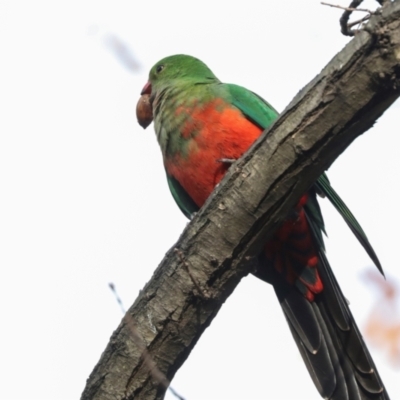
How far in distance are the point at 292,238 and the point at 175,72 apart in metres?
1.90

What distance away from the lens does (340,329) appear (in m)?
3.89

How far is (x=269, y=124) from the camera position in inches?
156

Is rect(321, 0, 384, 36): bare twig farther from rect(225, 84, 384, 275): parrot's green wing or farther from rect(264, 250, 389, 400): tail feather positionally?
rect(264, 250, 389, 400): tail feather

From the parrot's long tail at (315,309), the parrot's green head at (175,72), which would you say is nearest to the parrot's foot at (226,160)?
the parrot's long tail at (315,309)

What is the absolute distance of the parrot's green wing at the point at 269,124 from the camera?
3.92m

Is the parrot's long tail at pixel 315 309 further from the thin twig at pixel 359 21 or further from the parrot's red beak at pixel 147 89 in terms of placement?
the parrot's red beak at pixel 147 89

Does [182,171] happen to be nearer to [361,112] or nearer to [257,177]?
[257,177]

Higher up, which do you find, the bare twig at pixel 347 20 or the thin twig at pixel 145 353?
the bare twig at pixel 347 20

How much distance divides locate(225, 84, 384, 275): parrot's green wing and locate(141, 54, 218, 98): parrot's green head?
0.69 m

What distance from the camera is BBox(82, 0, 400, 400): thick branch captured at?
251 centimetres

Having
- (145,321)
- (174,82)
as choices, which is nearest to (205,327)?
(145,321)

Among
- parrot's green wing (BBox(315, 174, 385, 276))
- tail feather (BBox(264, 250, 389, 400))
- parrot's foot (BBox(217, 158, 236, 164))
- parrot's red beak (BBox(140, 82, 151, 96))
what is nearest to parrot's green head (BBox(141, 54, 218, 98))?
parrot's red beak (BBox(140, 82, 151, 96))

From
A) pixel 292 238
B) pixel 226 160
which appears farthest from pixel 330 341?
pixel 226 160

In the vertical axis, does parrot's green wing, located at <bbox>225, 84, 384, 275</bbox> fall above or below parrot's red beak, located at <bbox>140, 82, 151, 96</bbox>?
below
